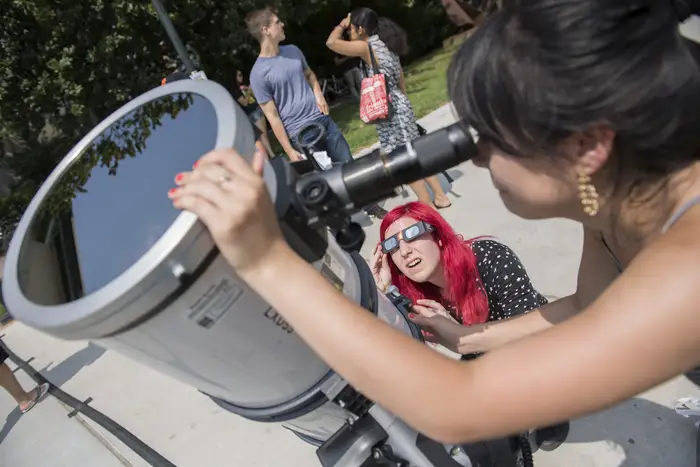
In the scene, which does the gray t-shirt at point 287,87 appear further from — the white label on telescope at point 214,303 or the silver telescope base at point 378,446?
the white label on telescope at point 214,303

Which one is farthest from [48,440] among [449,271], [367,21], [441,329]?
[367,21]

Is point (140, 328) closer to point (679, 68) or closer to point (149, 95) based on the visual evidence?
point (149, 95)

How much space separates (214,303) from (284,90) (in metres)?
3.27

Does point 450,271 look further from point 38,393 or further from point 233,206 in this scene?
point 38,393

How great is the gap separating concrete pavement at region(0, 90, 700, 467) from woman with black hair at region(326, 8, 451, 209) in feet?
0.94

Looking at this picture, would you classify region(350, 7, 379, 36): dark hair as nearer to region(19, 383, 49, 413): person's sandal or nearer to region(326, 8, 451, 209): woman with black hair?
region(326, 8, 451, 209): woman with black hair

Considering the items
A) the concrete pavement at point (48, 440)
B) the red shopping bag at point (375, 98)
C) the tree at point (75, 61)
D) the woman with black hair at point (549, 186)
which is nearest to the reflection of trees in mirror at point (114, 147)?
the woman with black hair at point (549, 186)

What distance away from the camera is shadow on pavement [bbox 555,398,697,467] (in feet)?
5.77

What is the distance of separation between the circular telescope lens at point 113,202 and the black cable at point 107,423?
Answer: 180 centimetres

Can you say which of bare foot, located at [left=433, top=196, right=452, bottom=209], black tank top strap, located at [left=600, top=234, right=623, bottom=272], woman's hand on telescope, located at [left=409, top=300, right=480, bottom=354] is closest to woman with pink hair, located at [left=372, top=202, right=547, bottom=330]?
woman's hand on telescope, located at [left=409, top=300, right=480, bottom=354]

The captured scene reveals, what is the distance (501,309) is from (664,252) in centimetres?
114

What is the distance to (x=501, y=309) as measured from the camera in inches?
72.6

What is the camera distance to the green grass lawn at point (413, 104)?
651cm

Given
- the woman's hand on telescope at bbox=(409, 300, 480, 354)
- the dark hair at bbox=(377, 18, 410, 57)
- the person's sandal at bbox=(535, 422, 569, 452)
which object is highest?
the dark hair at bbox=(377, 18, 410, 57)
